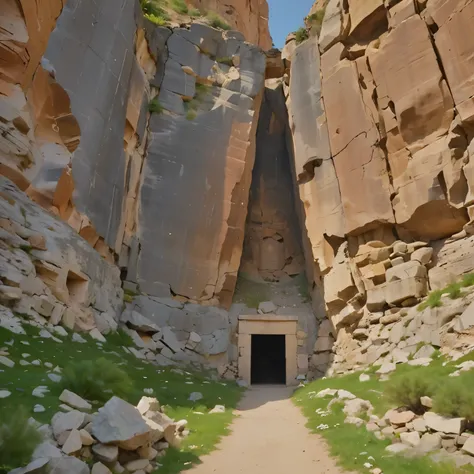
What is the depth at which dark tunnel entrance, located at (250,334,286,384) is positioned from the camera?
24672mm

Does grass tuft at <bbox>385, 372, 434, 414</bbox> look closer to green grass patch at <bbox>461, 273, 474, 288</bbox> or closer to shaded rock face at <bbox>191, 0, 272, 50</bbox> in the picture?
green grass patch at <bbox>461, 273, 474, 288</bbox>

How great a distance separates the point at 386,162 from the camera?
1680 centimetres

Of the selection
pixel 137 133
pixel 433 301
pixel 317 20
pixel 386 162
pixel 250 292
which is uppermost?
pixel 317 20

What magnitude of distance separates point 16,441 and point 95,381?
302cm

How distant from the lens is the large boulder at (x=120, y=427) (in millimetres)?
5297

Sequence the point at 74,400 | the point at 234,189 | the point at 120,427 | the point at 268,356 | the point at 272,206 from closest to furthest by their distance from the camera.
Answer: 1. the point at 120,427
2. the point at 74,400
3. the point at 234,189
4. the point at 268,356
5. the point at 272,206

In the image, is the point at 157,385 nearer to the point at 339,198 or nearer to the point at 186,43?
the point at 339,198

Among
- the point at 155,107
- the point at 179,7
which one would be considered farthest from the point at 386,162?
the point at 179,7

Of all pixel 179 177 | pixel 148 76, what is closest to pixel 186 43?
pixel 148 76

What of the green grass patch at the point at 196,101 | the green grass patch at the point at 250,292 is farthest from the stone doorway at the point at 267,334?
the green grass patch at the point at 196,101

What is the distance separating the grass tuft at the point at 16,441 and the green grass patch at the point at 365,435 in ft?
13.1

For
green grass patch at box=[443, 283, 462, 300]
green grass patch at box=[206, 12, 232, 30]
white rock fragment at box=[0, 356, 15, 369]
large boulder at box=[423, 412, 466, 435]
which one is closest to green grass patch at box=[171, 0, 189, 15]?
green grass patch at box=[206, 12, 232, 30]

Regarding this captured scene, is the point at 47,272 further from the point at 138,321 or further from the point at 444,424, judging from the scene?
the point at 444,424

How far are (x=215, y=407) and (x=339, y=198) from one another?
10.8 metres
